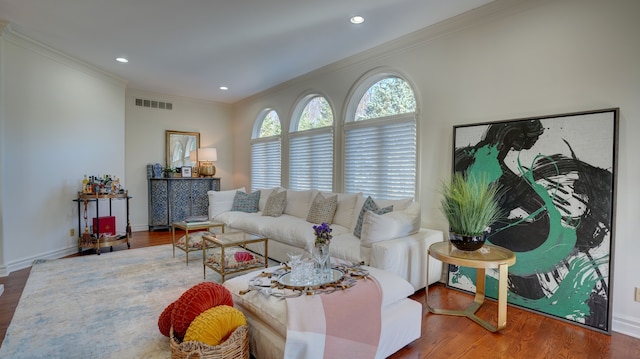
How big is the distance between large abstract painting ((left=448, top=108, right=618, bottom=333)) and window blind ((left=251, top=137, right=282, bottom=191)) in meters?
3.93

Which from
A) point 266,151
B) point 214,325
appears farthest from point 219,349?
point 266,151

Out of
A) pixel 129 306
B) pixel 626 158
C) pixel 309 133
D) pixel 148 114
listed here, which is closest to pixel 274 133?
pixel 309 133

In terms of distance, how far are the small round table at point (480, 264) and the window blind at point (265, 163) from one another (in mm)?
3947

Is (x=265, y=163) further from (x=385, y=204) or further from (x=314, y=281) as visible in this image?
(x=314, y=281)

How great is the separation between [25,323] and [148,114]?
16.0 ft

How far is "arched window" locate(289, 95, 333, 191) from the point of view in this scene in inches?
199

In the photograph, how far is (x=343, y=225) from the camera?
404 cm

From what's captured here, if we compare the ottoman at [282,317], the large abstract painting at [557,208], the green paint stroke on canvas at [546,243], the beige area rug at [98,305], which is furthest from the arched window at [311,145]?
the ottoman at [282,317]

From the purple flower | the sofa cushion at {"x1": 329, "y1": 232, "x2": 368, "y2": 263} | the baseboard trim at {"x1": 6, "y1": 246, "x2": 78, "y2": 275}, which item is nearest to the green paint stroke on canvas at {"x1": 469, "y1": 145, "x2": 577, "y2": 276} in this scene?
the sofa cushion at {"x1": 329, "y1": 232, "x2": 368, "y2": 263}

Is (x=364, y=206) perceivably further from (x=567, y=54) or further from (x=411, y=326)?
(x=567, y=54)

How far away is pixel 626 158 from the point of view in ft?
7.80

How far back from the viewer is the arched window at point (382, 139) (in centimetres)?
391

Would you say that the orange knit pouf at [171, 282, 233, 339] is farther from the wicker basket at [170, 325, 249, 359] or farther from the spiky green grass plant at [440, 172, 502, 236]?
the spiky green grass plant at [440, 172, 502, 236]

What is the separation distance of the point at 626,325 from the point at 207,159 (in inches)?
262
